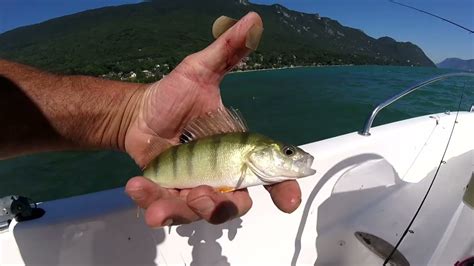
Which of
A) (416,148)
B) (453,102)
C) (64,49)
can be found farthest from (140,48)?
(416,148)

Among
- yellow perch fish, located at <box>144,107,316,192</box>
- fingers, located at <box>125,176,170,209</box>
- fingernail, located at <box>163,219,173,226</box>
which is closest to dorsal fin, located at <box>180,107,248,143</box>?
yellow perch fish, located at <box>144,107,316,192</box>

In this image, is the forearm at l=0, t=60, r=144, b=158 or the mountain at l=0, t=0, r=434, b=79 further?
the mountain at l=0, t=0, r=434, b=79

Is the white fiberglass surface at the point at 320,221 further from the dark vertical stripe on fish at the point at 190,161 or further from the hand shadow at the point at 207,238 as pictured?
the dark vertical stripe on fish at the point at 190,161

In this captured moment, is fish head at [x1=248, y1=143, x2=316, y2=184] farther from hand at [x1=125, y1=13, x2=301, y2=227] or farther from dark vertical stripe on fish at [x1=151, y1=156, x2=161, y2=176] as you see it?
dark vertical stripe on fish at [x1=151, y1=156, x2=161, y2=176]

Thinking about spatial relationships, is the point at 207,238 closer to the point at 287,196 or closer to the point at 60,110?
the point at 287,196

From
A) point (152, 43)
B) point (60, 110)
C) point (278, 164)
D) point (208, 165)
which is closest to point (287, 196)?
point (278, 164)

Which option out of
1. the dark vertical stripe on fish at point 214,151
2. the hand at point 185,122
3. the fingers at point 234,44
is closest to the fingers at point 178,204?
the hand at point 185,122
